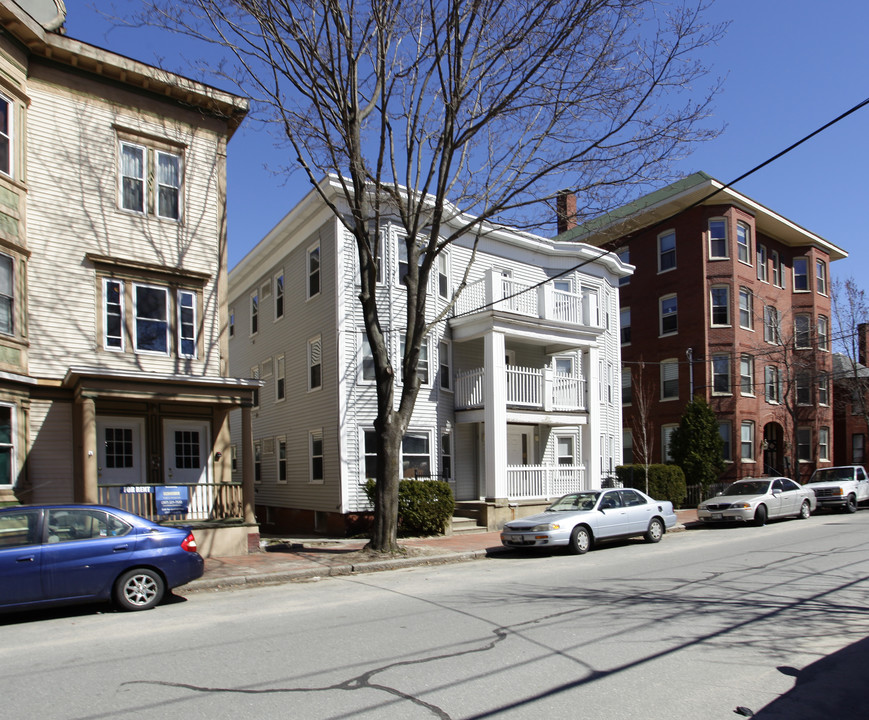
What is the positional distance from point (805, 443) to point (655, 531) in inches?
989

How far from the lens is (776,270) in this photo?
37812 millimetres

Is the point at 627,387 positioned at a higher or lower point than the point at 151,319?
lower

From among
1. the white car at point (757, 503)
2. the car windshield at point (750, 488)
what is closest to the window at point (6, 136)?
the white car at point (757, 503)

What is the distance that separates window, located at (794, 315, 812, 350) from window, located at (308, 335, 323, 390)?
24506mm

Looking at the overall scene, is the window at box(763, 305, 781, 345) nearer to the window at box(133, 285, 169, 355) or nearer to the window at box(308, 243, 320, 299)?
the window at box(308, 243, 320, 299)

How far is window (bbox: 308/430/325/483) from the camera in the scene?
2225cm

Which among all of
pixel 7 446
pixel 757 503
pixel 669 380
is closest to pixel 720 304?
pixel 669 380

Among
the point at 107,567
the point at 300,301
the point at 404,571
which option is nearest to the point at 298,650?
the point at 107,567

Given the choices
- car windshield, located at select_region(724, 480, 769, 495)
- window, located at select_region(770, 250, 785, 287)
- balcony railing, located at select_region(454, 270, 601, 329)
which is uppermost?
window, located at select_region(770, 250, 785, 287)

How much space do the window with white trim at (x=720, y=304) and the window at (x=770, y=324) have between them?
3.04 metres

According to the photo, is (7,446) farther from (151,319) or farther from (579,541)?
(579,541)

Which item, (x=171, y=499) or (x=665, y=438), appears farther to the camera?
(x=665, y=438)

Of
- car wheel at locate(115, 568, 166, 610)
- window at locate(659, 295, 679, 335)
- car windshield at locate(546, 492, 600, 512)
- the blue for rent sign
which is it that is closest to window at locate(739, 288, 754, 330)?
window at locate(659, 295, 679, 335)

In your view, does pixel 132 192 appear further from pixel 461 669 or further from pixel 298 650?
pixel 461 669
